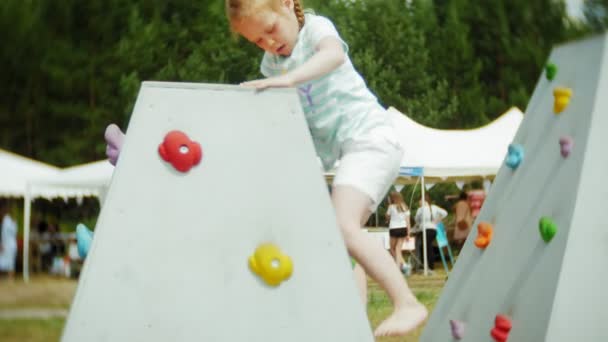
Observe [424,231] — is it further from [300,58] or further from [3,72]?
[3,72]

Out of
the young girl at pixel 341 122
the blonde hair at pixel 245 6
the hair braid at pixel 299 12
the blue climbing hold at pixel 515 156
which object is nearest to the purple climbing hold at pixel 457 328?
the young girl at pixel 341 122

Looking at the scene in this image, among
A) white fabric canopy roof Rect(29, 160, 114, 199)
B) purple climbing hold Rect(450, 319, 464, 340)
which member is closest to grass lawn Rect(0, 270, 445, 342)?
purple climbing hold Rect(450, 319, 464, 340)

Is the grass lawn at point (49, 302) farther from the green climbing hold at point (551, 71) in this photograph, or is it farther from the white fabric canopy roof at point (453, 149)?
the white fabric canopy roof at point (453, 149)

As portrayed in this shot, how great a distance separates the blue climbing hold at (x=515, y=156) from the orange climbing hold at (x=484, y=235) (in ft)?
0.85

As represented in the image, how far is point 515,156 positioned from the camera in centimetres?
331

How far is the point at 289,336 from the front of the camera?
2.30m

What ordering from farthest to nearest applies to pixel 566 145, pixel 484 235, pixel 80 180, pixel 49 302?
pixel 80 180 → pixel 49 302 → pixel 484 235 → pixel 566 145

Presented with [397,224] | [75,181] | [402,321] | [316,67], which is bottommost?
[75,181]

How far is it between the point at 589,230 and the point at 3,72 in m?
23.3

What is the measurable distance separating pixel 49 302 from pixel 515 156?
288 inches

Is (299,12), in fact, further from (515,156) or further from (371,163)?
(515,156)

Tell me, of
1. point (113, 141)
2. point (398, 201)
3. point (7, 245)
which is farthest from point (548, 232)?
point (7, 245)

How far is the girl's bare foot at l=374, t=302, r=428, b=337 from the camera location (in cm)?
252

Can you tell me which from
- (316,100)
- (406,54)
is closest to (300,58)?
(316,100)
